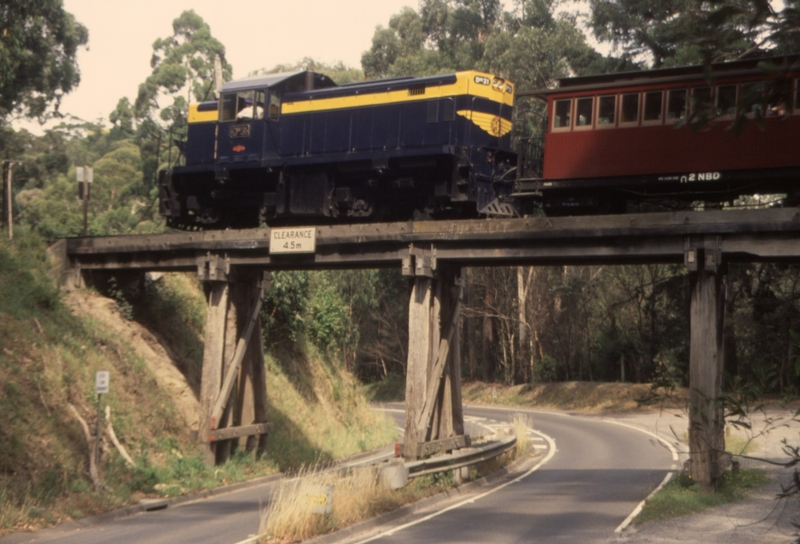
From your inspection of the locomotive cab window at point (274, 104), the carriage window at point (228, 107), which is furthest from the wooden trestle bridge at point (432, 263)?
the carriage window at point (228, 107)

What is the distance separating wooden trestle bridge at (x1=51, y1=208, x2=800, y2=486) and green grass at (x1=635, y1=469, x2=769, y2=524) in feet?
0.99

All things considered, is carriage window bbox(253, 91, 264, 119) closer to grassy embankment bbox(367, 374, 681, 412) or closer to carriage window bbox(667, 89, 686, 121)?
carriage window bbox(667, 89, 686, 121)

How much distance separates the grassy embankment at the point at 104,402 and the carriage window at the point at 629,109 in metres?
11.7

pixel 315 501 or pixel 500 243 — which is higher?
pixel 500 243

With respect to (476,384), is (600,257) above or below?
above

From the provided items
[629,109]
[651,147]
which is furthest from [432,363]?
[629,109]

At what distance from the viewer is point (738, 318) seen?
Answer: 42688 mm

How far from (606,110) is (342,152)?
21.2 ft

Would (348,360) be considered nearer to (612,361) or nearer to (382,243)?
(612,361)

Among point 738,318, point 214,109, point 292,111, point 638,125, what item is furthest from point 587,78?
point 738,318

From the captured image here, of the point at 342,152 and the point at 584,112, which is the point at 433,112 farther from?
the point at 584,112

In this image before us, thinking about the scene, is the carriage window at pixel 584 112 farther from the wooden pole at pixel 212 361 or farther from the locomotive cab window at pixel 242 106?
the wooden pole at pixel 212 361

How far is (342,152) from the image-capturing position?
2128 centimetres

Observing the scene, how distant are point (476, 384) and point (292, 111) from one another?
3609 cm
